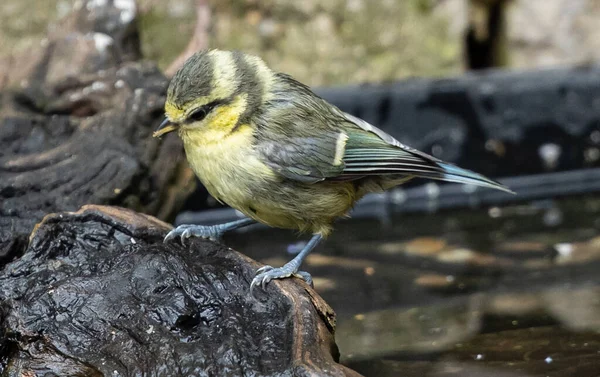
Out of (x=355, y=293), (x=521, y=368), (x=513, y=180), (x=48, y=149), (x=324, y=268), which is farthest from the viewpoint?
(x=513, y=180)

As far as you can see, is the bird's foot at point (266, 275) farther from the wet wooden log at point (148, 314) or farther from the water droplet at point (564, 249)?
the water droplet at point (564, 249)

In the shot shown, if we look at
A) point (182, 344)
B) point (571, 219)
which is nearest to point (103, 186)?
point (182, 344)

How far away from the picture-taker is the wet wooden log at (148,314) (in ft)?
6.39

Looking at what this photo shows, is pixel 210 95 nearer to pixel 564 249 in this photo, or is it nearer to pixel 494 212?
pixel 564 249

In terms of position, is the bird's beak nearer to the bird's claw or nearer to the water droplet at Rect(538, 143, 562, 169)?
the bird's claw

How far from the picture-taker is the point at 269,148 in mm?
2496

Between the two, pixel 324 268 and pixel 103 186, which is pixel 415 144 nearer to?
pixel 324 268

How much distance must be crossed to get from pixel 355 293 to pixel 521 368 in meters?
1.01

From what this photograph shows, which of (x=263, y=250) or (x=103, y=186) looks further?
(x=263, y=250)

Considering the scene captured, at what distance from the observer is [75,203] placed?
8.94 feet

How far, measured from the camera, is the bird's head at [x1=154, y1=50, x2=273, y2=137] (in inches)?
95.3

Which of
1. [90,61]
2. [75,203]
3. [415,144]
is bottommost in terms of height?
[75,203]

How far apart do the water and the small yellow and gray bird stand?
51cm

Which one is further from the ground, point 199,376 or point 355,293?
point 355,293
